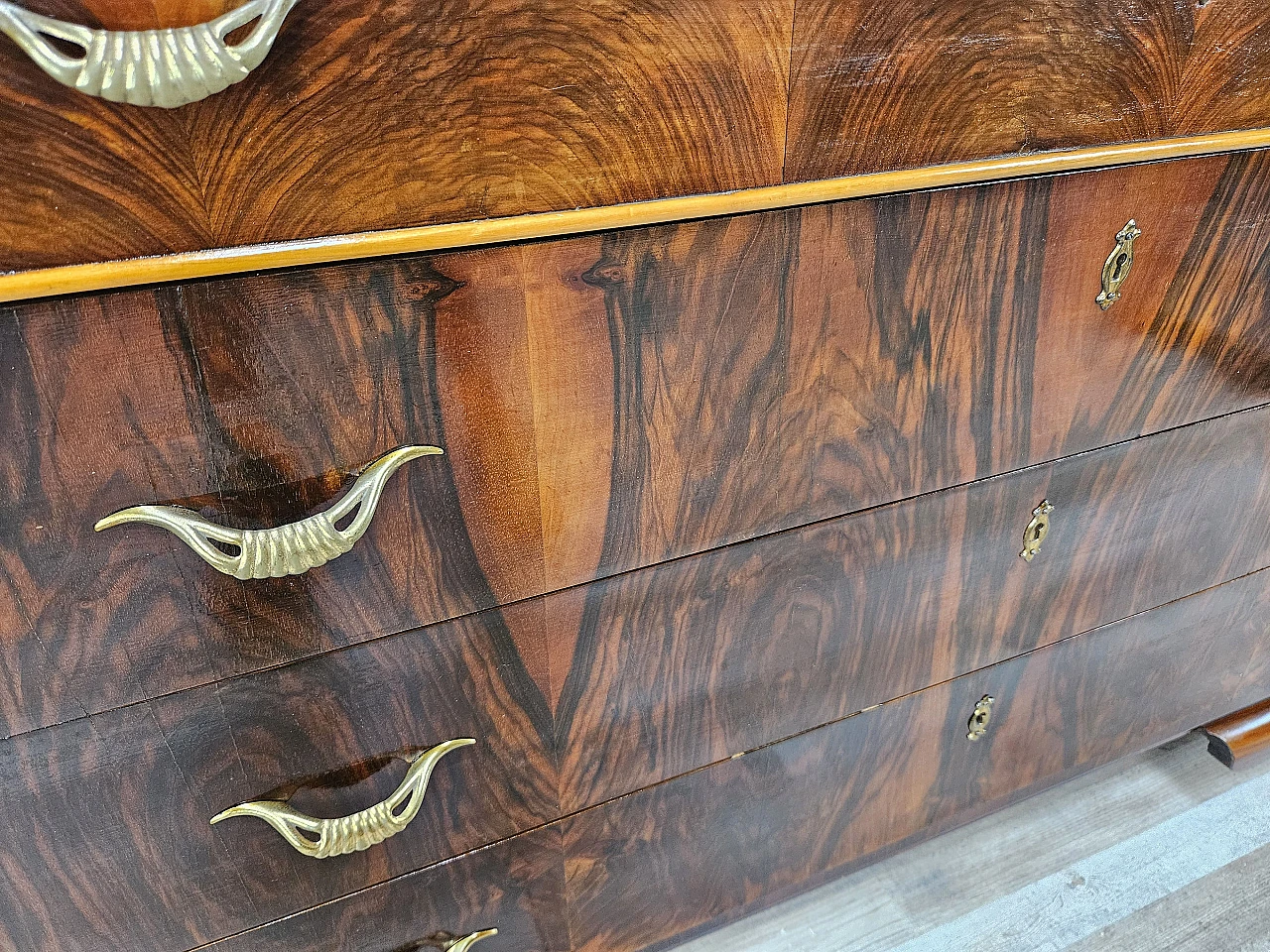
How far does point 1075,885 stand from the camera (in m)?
0.90

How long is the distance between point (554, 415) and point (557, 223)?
0.10m

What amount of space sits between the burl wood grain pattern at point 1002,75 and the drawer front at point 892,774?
0.42m

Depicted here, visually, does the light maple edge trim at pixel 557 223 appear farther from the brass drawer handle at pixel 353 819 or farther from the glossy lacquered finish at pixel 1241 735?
the glossy lacquered finish at pixel 1241 735

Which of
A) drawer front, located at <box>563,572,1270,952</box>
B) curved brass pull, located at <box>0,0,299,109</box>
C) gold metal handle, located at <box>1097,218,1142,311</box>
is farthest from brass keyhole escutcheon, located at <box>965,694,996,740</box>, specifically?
curved brass pull, located at <box>0,0,299,109</box>

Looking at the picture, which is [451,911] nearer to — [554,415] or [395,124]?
[554,415]

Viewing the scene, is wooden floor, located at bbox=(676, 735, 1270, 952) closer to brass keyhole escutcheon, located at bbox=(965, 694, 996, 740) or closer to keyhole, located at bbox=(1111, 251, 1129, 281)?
brass keyhole escutcheon, located at bbox=(965, 694, 996, 740)

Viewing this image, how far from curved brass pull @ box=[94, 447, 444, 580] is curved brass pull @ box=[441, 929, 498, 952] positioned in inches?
12.7

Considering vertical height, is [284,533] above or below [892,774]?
above

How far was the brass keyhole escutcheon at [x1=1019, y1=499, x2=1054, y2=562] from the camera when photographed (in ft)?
2.20

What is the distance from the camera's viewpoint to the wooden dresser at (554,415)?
0.37 metres

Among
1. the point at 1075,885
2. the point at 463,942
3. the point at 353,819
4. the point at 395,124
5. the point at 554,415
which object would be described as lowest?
the point at 1075,885

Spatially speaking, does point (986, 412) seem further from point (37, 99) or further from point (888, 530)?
point (37, 99)

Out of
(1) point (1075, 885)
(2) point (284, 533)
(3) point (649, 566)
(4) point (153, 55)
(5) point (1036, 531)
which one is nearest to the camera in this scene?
(4) point (153, 55)

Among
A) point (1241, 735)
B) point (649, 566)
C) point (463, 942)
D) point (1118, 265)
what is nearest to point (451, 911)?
point (463, 942)
